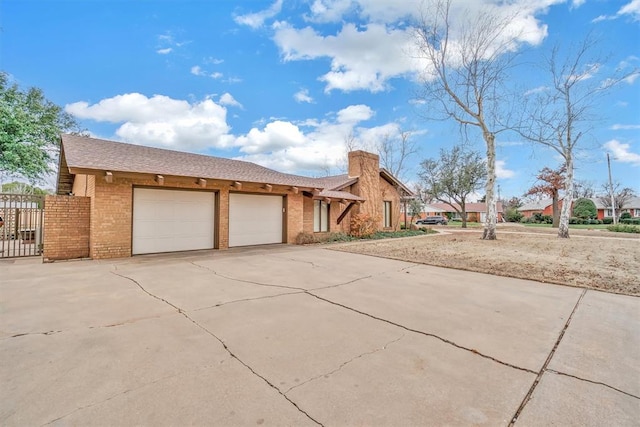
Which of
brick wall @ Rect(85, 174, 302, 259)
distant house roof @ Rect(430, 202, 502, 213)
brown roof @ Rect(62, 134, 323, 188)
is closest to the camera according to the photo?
brown roof @ Rect(62, 134, 323, 188)

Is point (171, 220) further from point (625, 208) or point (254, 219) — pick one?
point (625, 208)

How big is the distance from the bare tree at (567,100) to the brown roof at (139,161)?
1435 cm

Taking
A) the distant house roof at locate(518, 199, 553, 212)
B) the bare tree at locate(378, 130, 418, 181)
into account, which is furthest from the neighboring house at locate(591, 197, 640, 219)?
the bare tree at locate(378, 130, 418, 181)

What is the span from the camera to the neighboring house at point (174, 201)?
8344mm

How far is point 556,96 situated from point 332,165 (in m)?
20.6

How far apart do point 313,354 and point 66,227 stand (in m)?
9.49

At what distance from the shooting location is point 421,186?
3500cm

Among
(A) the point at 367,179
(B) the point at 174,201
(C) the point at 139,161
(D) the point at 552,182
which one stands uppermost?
(D) the point at 552,182

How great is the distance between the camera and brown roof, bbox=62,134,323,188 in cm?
802

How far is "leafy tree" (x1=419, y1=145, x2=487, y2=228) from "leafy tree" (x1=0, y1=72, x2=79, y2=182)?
33483mm

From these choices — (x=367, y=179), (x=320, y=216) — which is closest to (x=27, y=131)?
(x=320, y=216)

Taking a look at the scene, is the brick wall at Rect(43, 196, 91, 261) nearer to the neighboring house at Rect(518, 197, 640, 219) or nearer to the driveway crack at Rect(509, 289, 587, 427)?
the driveway crack at Rect(509, 289, 587, 427)

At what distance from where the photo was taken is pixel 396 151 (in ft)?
86.1

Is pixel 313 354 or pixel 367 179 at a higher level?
pixel 367 179
